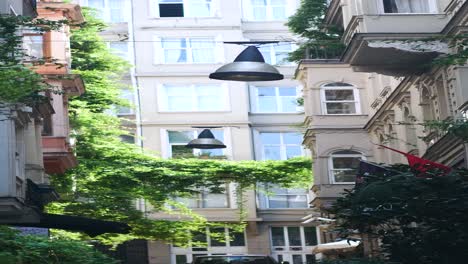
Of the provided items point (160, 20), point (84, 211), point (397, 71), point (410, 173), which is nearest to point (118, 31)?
point (160, 20)

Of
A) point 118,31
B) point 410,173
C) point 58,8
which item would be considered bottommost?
point 410,173

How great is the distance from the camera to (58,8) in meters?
35.9

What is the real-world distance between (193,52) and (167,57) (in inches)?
54.9

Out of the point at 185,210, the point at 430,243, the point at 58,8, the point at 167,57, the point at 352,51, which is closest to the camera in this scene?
the point at 430,243

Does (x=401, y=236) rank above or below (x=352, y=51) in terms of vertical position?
below

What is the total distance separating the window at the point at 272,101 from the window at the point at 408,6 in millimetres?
24162

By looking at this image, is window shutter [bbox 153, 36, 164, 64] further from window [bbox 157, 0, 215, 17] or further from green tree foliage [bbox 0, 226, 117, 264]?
green tree foliage [bbox 0, 226, 117, 264]

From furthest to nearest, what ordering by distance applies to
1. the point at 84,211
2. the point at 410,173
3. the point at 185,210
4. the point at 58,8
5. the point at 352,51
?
the point at 185,210 < the point at 84,211 < the point at 58,8 < the point at 352,51 < the point at 410,173

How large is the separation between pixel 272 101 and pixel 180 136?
553cm

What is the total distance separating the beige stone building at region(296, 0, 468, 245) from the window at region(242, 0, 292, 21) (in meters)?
15.6

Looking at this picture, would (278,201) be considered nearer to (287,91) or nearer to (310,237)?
(310,237)

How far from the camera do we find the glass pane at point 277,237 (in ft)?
177

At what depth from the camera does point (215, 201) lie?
5328 centimetres

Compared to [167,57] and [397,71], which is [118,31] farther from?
[397,71]
